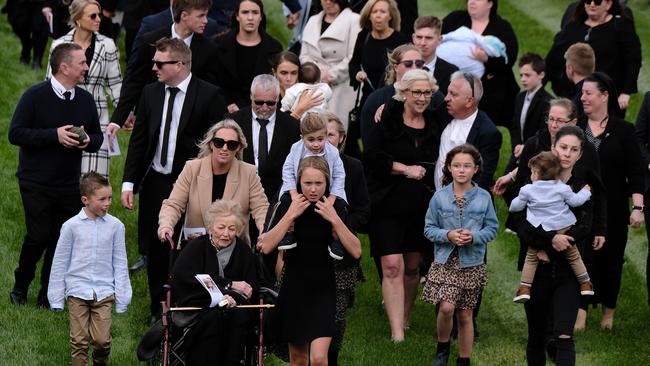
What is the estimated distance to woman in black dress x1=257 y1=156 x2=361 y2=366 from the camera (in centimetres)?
1139

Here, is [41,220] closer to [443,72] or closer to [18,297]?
[18,297]

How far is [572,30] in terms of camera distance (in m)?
16.9

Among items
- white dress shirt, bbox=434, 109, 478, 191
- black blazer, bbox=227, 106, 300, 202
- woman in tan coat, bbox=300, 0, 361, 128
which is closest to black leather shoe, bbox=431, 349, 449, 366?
white dress shirt, bbox=434, 109, 478, 191

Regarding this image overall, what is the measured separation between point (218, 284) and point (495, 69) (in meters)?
6.14

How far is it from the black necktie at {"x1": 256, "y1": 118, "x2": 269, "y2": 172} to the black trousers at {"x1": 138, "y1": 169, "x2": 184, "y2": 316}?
0.86 meters

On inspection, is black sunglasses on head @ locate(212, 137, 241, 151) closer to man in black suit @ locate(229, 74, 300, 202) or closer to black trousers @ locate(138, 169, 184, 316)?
man in black suit @ locate(229, 74, 300, 202)

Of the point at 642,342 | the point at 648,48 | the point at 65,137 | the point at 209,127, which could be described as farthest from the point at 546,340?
the point at 648,48

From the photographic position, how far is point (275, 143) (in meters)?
13.6

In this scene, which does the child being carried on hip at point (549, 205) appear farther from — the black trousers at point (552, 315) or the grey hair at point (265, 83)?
the grey hair at point (265, 83)

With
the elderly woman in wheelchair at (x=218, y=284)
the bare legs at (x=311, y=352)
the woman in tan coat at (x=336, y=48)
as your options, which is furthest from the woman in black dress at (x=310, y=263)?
A: the woman in tan coat at (x=336, y=48)

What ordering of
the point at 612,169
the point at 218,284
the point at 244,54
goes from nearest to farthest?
1. the point at 218,284
2. the point at 612,169
3. the point at 244,54

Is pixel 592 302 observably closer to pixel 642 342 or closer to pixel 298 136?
pixel 642 342

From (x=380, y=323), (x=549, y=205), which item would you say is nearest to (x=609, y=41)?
(x=380, y=323)

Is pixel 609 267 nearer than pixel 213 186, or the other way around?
pixel 213 186
